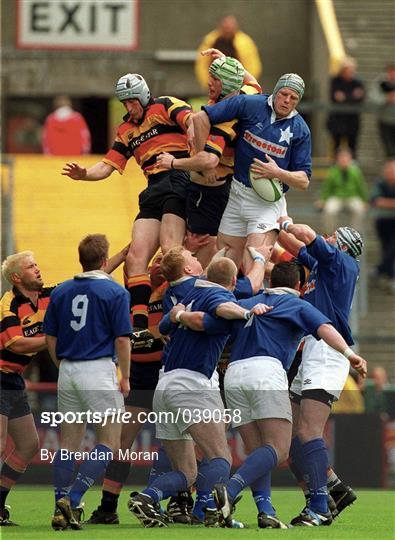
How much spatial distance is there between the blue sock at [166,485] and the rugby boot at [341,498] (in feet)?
5.12

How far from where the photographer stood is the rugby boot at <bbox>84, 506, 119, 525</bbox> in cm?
1473

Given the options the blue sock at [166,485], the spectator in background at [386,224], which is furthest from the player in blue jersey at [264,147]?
the spectator in background at [386,224]

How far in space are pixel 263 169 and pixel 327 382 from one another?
73.4 inches

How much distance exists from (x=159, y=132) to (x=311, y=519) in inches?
149

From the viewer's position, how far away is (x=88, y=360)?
13.9 meters

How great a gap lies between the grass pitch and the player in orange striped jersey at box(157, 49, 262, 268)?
252cm

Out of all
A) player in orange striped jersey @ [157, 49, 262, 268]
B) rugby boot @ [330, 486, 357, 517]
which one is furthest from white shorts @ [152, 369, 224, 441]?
player in orange striped jersey @ [157, 49, 262, 268]

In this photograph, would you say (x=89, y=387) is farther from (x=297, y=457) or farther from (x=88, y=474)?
(x=297, y=457)

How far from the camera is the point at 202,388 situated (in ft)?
45.9

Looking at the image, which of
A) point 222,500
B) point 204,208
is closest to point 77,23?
point 204,208

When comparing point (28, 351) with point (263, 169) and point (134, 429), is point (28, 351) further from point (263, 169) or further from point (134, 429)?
point (263, 169)

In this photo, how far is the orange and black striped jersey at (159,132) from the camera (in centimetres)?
1602

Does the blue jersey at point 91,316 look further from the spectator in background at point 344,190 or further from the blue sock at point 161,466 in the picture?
the spectator in background at point 344,190

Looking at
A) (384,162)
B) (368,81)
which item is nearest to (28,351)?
(384,162)
